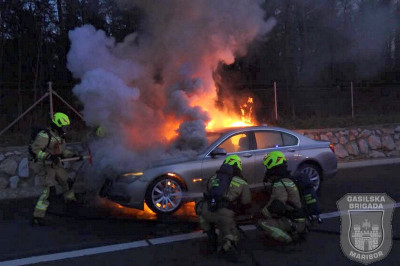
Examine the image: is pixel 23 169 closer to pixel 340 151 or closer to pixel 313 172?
pixel 313 172

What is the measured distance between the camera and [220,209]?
4.75 metres

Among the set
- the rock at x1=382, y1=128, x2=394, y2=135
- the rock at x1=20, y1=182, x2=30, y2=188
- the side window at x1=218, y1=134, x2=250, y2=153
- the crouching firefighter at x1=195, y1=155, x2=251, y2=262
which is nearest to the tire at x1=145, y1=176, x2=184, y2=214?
the side window at x1=218, y1=134, x2=250, y2=153

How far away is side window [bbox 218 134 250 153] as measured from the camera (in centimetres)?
708

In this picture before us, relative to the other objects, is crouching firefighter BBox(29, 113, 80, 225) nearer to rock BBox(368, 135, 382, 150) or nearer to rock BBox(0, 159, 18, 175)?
rock BBox(0, 159, 18, 175)

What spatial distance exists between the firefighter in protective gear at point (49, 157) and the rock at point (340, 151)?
7878mm

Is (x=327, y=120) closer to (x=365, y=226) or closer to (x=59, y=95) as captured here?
(x=59, y=95)

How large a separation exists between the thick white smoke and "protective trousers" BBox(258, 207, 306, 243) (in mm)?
2271

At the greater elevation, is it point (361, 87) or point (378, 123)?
point (361, 87)

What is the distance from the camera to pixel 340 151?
1216cm

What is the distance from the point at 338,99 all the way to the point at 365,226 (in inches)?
429

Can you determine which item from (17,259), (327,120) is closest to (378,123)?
(327,120)

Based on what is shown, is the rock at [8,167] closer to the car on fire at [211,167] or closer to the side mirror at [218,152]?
the car on fire at [211,167]

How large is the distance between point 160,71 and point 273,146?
8.69 ft

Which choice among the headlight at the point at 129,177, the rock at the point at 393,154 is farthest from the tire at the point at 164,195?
the rock at the point at 393,154
